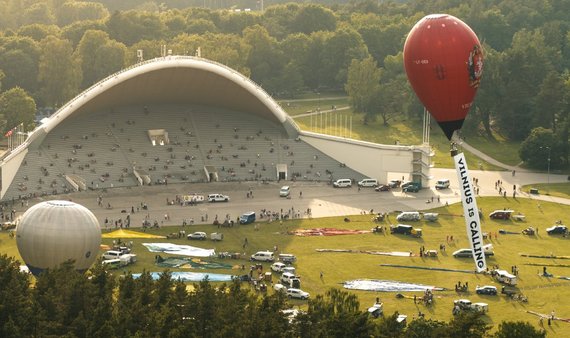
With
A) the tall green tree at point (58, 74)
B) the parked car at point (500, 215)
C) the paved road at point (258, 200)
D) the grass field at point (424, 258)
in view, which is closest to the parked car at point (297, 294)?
the grass field at point (424, 258)

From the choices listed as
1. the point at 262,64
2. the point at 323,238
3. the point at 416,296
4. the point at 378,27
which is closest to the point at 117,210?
the point at 323,238

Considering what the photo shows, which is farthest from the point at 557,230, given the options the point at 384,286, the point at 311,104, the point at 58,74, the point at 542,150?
the point at 58,74

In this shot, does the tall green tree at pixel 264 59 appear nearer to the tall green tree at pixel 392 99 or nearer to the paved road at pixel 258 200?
the tall green tree at pixel 392 99

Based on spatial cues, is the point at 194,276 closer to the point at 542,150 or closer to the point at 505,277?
the point at 505,277

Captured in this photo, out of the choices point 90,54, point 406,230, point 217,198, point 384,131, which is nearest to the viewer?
point 406,230

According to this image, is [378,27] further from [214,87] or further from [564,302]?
[564,302]

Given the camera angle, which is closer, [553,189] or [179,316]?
[179,316]
